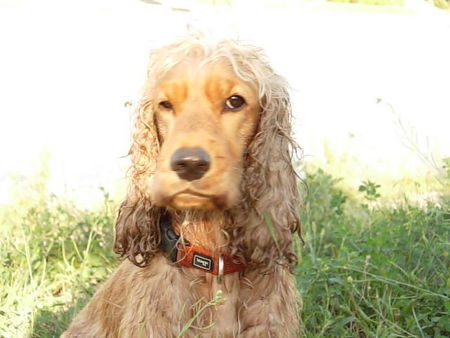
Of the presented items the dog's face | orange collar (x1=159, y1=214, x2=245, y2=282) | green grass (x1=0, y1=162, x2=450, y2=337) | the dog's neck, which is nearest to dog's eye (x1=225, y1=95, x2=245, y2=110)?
the dog's face

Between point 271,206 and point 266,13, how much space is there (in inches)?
455

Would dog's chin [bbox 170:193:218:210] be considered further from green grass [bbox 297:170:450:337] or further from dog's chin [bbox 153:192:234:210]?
green grass [bbox 297:170:450:337]

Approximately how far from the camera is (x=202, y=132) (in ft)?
10.2

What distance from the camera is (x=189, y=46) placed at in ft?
11.5

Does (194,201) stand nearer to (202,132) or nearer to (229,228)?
(202,132)

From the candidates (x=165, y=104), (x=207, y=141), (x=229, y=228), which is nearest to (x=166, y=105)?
(x=165, y=104)

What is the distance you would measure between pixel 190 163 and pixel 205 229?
2.09 ft

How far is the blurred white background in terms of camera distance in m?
6.95

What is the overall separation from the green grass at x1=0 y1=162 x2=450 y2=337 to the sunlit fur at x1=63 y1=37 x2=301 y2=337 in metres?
0.59

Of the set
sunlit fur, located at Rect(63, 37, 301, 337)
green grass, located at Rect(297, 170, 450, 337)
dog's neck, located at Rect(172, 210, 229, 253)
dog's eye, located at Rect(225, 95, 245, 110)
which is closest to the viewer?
dog's eye, located at Rect(225, 95, 245, 110)

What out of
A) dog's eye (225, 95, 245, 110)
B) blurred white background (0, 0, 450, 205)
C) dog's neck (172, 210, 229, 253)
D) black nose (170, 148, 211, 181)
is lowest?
blurred white background (0, 0, 450, 205)

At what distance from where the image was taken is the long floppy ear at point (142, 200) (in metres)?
3.56

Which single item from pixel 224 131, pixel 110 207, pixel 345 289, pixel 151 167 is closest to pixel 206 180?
pixel 224 131

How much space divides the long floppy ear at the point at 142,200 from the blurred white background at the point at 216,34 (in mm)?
490
